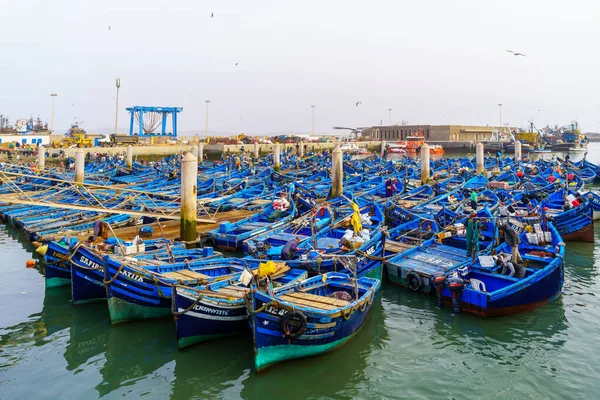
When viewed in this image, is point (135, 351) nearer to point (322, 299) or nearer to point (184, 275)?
point (184, 275)

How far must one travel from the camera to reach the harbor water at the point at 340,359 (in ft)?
32.9

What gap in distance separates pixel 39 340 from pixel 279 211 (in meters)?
12.4

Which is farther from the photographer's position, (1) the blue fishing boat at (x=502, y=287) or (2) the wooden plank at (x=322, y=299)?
(1) the blue fishing boat at (x=502, y=287)

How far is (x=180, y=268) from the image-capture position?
45.9 feet

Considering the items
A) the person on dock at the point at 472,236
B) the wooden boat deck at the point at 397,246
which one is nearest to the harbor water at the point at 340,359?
the person on dock at the point at 472,236

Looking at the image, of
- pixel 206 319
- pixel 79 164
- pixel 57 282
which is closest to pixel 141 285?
pixel 206 319

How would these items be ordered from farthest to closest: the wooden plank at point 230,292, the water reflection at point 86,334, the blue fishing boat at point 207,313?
1. the wooden plank at point 230,292
2. the water reflection at point 86,334
3. the blue fishing boat at point 207,313

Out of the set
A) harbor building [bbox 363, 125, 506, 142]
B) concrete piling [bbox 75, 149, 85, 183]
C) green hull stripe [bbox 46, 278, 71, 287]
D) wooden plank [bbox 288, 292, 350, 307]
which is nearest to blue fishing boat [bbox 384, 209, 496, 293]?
wooden plank [bbox 288, 292, 350, 307]

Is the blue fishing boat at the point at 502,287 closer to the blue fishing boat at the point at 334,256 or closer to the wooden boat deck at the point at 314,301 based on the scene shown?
the blue fishing boat at the point at 334,256

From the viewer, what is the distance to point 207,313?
1113 centimetres

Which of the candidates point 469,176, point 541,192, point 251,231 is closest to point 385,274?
point 251,231

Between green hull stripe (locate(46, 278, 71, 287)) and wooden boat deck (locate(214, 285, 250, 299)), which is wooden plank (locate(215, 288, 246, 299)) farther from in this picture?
green hull stripe (locate(46, 278, 71, 287))

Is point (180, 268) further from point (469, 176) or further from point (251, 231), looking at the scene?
point (469, 176)

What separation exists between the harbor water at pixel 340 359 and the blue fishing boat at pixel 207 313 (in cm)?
33
